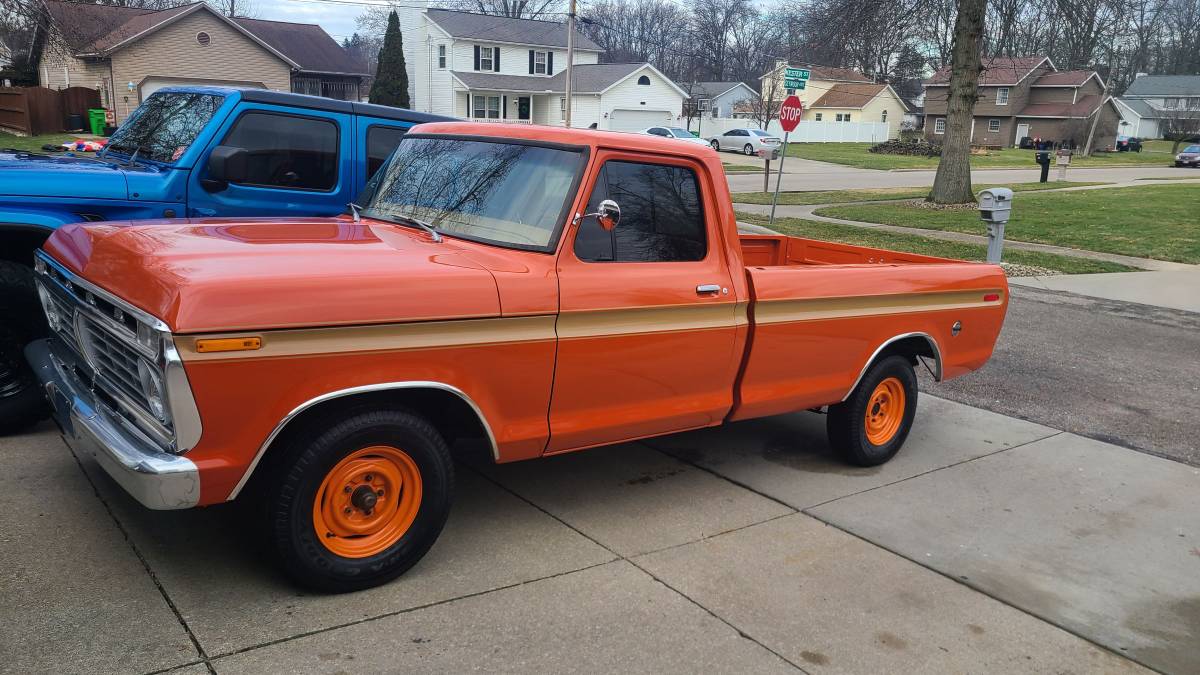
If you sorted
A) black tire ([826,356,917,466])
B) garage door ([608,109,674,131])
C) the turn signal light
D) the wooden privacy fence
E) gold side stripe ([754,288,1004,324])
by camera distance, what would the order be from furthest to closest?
garage door ([608,109,674,131])
the wooden privacy fence
black tire ([826,356,917,466])
gold side stripe ([754,288,1004,324])
the turn signal light

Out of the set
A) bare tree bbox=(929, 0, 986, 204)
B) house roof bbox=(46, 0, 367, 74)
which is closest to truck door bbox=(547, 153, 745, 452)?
bare tree bbox=(929, 0, 986, 204)

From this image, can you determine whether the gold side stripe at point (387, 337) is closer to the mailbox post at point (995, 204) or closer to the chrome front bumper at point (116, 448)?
the chrome front bumper at point (116, 448)

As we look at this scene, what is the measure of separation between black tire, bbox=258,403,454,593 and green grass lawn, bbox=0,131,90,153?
80.8 feet

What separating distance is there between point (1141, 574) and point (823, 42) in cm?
1971

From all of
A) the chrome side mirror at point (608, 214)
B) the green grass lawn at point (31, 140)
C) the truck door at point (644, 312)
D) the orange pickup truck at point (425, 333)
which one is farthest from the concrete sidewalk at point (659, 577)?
the green grass lawn at point (31, 140)

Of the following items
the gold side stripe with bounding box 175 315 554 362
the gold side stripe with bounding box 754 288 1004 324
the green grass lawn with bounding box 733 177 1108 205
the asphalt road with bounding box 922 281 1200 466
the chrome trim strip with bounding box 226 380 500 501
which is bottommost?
the asphalt road with bounding box 922 281 1200 466

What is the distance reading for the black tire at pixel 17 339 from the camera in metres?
4.98

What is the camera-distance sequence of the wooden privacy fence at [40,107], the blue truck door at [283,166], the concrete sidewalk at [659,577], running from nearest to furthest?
A: the concrete sidewalk at [659,577] → the blue truck door at [283,166] → the wooden privacy fence at [40,107]

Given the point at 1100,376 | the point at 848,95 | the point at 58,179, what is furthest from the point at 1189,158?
the point at 58,179

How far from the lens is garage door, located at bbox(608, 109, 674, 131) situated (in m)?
59.1

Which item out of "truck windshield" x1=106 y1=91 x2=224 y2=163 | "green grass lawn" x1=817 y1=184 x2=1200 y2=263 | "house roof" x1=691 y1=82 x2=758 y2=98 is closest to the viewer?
"truck windshield" x1=106 y1=91 x2=224 y2=163

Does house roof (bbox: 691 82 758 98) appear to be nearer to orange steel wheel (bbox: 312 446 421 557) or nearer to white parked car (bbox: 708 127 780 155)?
white parked car (bbox: 708 127 780 155)

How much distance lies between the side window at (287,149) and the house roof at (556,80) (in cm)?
4876

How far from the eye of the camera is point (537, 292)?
155 inches
